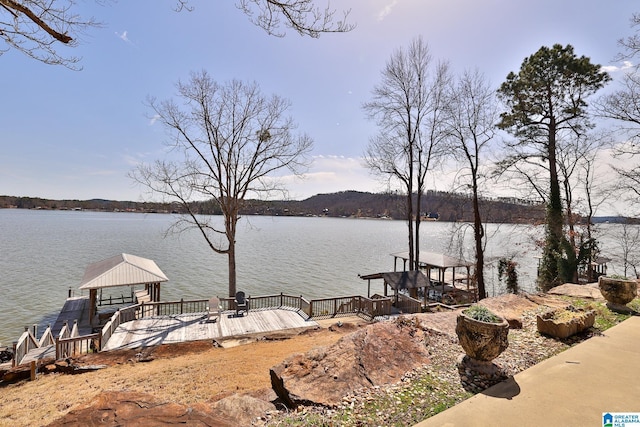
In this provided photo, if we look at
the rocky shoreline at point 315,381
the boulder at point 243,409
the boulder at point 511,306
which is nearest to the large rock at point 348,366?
the rocky shoreline at point 315,381

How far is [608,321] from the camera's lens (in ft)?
23.1

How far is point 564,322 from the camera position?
6.12 meters

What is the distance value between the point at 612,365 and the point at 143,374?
9.74m

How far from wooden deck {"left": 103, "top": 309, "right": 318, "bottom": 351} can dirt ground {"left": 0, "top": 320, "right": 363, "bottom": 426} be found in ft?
2.63

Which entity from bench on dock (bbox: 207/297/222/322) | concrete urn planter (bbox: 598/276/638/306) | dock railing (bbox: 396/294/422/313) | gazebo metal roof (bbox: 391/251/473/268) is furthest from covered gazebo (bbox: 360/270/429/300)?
bench on dock (bbox: 207/297/222/322)

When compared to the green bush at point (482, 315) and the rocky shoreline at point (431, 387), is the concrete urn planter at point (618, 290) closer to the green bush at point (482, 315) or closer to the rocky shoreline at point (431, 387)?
the rocky shoreline at point (431, 387)

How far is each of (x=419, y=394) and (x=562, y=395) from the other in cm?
189

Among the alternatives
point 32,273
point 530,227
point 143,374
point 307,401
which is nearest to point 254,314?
point 143,374

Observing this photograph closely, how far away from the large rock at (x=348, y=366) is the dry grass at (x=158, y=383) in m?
1.20

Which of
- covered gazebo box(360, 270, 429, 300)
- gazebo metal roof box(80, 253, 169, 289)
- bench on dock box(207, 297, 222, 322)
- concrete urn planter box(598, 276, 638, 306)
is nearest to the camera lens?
concrete urn planter box(598, 276, 638, 306)

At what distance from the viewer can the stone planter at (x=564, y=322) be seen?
240 inches

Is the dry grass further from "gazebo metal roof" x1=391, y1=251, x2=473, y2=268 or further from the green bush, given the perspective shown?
"gazebo metal roof" x1=391, y1=251, x2=473, y2=268

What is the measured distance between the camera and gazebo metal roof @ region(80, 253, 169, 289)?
46.0ft

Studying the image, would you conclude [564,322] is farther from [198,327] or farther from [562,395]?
[198,327]
